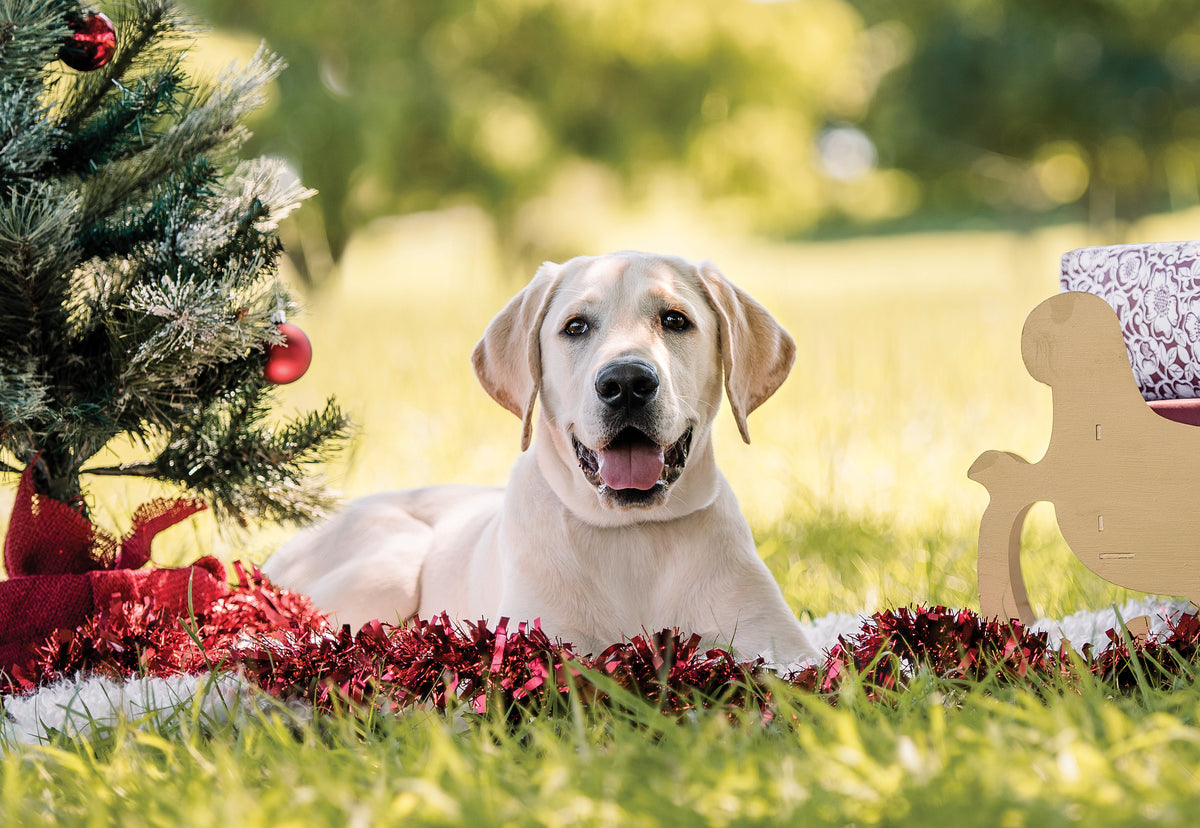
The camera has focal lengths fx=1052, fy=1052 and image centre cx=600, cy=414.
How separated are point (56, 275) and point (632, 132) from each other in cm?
1664

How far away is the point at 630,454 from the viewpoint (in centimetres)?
278

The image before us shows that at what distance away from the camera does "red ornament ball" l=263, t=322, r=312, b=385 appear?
3066mm

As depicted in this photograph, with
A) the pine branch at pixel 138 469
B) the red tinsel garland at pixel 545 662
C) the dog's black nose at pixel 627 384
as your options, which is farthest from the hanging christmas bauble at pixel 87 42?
the dog's black nose at pixel 627 384

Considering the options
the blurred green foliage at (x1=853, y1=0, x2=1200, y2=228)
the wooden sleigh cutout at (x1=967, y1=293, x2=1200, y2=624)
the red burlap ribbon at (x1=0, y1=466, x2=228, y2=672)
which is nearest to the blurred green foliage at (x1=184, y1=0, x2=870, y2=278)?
the blurred green foliage at (x1=853, y1=0, x2=1200, y2=228)

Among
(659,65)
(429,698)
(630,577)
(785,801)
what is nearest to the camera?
(785,801)

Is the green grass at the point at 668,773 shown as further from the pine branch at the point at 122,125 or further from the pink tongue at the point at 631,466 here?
the pine branch at the point at 122,125

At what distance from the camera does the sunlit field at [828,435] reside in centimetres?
409

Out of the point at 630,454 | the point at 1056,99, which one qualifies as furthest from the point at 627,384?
the point at 1056,99

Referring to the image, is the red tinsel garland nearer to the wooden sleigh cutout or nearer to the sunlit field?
the wooden sleigh cutout

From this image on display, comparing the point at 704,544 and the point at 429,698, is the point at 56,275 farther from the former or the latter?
the point at 704,544

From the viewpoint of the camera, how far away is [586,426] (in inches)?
108

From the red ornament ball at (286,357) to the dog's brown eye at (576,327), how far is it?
770 mm

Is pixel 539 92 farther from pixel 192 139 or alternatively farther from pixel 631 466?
pixel 631 466

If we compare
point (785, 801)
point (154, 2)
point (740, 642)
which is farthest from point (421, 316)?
point (785, 801)
